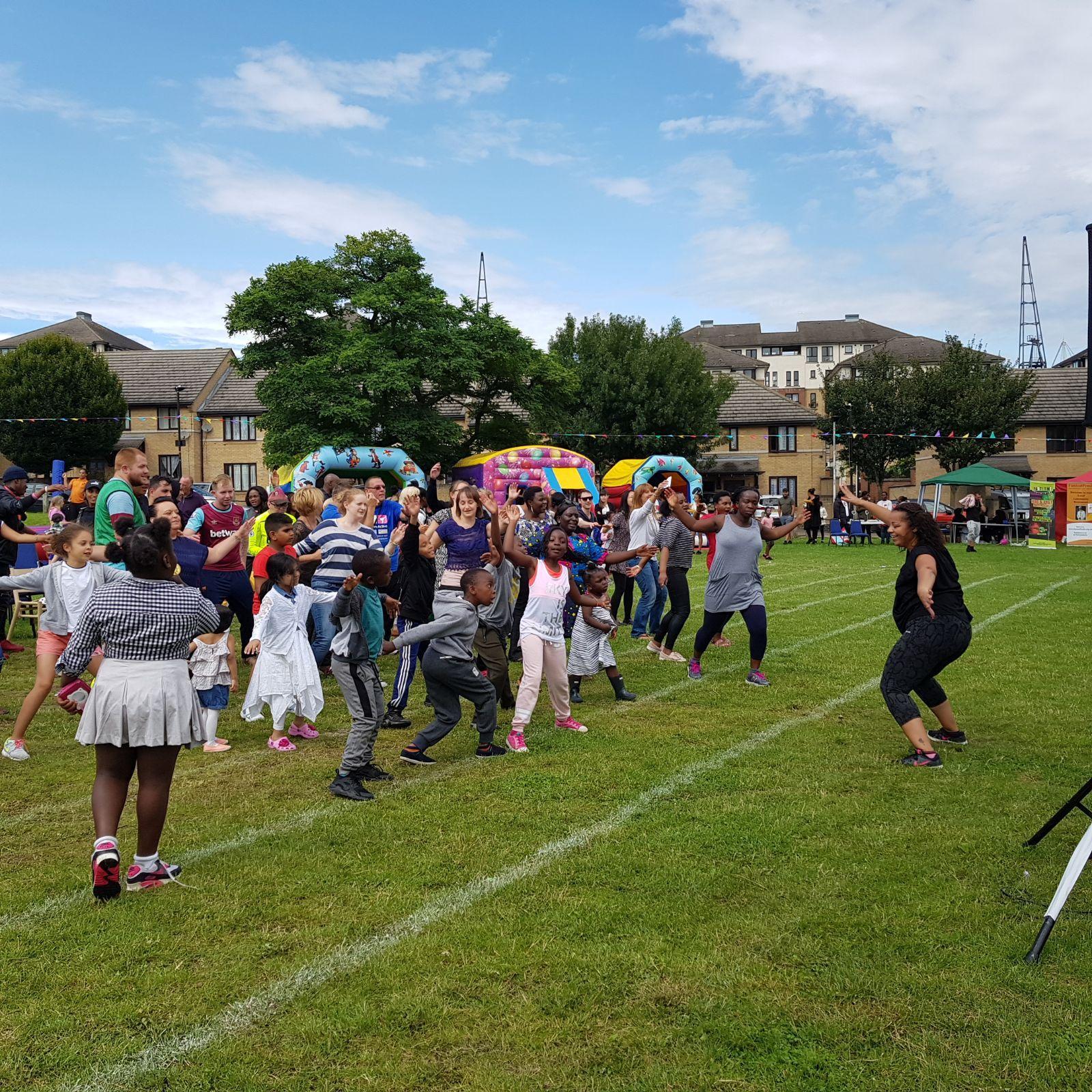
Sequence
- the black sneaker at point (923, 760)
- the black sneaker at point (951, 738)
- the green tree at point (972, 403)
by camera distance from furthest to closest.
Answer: the green tree at point (972, 403), the black sneaker at point (951, 738), the black sneaker at point (923, 760)

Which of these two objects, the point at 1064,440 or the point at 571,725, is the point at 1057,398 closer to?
the point at 1064,440

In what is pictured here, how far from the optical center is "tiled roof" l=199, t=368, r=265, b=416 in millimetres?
61562

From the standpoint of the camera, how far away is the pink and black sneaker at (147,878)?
489cm

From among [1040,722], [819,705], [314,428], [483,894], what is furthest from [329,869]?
[314,428]

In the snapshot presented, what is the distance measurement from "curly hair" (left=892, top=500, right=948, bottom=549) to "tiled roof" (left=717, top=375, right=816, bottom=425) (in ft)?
182

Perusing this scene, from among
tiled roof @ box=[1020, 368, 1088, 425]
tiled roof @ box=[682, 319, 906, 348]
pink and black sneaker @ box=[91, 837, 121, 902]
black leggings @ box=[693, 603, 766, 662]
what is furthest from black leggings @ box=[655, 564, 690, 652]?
tiled roof @ box=[682, 319, 906, 348]

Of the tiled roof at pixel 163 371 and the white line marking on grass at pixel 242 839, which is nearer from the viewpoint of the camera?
the white line marking on grass at pixel 242 839

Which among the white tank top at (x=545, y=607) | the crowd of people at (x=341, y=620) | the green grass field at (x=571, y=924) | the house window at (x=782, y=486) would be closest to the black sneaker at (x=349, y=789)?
the crowd of people at (x=341, y=620)

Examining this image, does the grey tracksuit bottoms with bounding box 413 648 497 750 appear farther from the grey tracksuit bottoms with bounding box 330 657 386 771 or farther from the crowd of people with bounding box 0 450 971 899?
the grey tracksuit bottoms with bounding box 330 657 386 771

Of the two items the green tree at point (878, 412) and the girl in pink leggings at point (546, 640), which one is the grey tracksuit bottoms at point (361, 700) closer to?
the girl in pink leggings at point (546, 640)

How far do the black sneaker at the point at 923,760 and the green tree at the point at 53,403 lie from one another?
56157 mm

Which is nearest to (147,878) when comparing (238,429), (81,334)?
(238,429)

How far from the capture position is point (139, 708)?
15.3ft

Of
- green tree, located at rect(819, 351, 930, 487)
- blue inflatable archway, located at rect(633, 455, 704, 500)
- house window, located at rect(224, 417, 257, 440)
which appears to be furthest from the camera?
house window, located at rect(224, 417, 257, 440)
